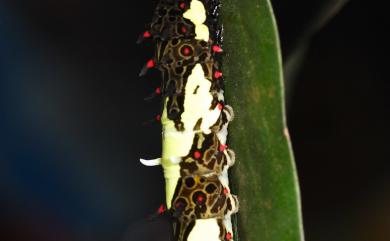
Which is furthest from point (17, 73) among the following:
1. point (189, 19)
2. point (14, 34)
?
point (189, 19)

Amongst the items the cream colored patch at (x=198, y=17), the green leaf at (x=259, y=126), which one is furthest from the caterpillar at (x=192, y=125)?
the green leaf at (x=259, y=126)

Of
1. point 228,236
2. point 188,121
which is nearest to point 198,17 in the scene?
point 188,121

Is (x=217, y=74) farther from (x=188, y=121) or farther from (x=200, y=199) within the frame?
(x=200, y=199)

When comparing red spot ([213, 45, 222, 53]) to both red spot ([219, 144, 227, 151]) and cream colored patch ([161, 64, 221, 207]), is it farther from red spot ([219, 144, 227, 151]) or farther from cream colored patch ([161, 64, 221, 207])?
red spot ([219, 144, 227, 151])

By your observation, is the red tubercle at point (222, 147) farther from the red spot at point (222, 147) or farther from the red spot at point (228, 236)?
the red spot at point (228, 236)

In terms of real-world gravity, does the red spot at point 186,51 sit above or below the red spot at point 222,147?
above

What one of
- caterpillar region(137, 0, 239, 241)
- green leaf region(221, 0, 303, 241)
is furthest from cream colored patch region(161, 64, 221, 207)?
green leaf region(221, 0, 303, 241)

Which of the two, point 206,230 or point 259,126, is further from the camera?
point 206,230
